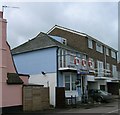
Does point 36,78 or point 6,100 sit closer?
point 6,100

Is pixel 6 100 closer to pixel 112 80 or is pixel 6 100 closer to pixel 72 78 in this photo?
pixel 72 78

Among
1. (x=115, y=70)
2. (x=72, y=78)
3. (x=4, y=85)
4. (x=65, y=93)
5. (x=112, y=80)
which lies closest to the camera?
(x=4, y=85)

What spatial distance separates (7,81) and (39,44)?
12.2 meters

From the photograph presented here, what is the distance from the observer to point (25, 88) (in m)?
21.0

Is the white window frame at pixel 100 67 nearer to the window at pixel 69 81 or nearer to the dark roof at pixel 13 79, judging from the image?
the window at pixel 69 81

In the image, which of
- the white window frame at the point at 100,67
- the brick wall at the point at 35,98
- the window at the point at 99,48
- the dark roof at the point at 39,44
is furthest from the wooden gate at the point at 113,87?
the brick wall at the point at 35,98

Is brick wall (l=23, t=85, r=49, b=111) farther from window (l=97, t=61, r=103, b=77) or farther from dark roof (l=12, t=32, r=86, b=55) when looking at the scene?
window (l=97, t=61, r=103, b=77)

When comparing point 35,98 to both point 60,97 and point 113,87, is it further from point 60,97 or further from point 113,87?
point 113,87

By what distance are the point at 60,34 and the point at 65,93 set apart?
11.9 m

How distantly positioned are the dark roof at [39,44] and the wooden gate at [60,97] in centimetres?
465

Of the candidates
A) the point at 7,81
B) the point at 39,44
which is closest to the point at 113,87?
the point at 39,44

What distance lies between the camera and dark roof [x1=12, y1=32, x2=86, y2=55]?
2938 centimetres

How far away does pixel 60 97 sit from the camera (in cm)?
2636

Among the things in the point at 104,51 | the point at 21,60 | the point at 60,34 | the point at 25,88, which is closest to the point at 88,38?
the point at 60,34
